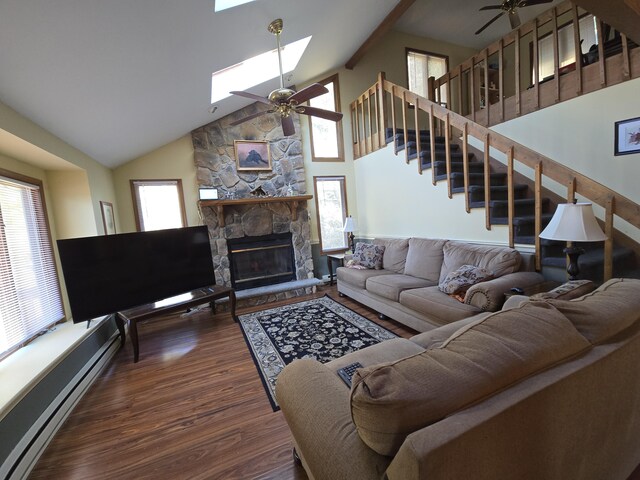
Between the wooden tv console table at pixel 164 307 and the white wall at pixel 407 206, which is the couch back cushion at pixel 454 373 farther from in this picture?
the wooden tv console table at pixel 164 307

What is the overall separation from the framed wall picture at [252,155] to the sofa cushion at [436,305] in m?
3.26

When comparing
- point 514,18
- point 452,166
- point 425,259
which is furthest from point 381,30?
point 425,259

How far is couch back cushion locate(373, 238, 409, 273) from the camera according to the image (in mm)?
3912

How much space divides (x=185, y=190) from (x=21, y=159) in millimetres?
1966

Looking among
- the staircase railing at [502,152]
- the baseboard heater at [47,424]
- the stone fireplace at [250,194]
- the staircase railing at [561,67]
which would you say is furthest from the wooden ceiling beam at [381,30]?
the baseboard heater at [47,424]

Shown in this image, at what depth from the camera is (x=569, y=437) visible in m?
0.90

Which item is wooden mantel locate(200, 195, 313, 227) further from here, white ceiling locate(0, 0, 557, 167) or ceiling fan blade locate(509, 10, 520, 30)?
ceiling fan blade locate(509, 10, 520, 30)

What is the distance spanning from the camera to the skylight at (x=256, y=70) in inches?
153

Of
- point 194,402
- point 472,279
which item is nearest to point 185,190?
point 194,402

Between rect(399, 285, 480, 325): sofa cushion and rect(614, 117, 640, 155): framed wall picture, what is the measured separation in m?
2.30

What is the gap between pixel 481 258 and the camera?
9.57 ft

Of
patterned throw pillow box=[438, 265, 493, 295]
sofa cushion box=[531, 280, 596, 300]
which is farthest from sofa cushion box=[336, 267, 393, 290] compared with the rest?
sofa cushion box=[531, 280, 596, 300]

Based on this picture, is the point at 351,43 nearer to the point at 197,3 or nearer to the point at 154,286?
the point at 197,3

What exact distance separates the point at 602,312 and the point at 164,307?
350 cm
